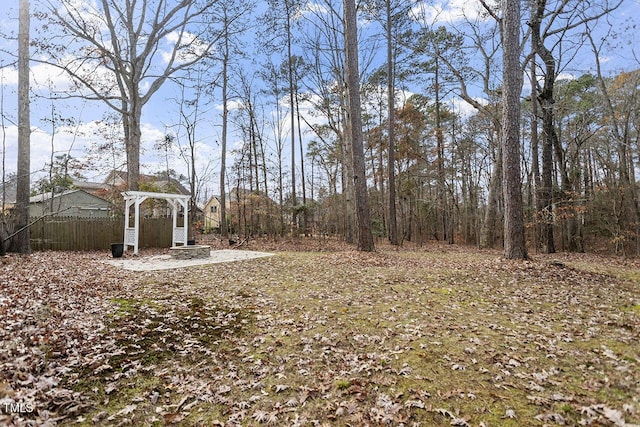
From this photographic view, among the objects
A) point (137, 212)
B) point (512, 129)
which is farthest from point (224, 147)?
point (512, 129)

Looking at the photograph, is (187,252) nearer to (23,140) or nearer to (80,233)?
(80,233)

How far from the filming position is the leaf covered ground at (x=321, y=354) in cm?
228

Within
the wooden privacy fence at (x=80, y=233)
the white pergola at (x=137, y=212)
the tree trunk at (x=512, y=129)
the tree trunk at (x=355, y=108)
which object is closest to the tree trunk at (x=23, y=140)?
the wooden privacy fence at (x=80, y=233)

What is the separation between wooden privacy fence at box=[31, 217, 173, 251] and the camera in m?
10.8

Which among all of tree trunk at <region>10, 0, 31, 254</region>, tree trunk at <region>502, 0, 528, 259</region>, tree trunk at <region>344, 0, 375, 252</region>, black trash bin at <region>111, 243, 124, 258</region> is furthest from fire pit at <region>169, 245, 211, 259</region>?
tree trunk at <region>502, 0, 528, 259</region>

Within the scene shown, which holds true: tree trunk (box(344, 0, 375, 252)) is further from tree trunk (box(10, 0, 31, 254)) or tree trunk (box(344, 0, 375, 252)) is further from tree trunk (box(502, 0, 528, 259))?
tree trunk (box(10, 0, 31, 254))

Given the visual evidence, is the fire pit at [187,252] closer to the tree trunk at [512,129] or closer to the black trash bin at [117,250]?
the black trash bin at [117,250]

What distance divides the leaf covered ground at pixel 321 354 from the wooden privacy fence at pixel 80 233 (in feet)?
22.2

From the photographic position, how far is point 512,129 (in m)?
7.10

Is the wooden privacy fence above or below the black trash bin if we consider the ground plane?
above

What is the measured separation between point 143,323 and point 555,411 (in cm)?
415

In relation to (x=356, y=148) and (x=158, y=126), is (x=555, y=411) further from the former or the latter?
(x=158, y=126)

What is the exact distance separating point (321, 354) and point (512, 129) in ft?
22.1

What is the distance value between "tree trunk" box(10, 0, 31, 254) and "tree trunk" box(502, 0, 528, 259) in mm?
12440
